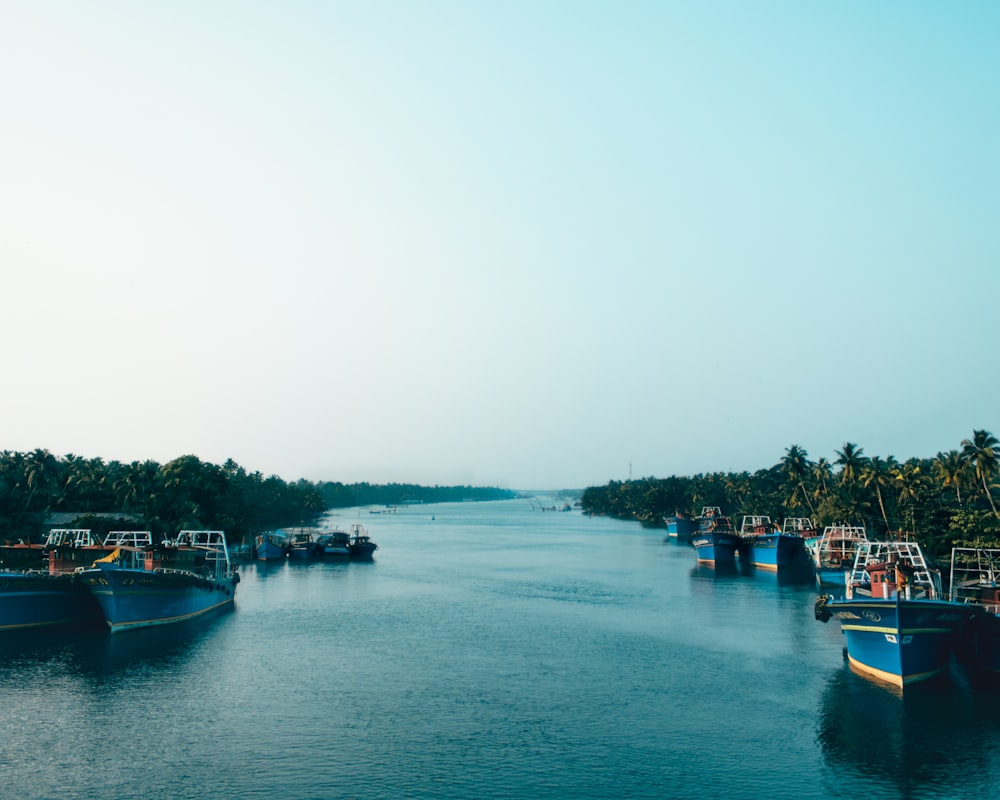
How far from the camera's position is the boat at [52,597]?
2680 inches

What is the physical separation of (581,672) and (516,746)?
16052 millimetres

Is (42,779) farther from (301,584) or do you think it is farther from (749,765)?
(301,584)

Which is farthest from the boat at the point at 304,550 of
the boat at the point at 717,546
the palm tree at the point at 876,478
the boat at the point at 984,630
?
the boat at the point at 984,630

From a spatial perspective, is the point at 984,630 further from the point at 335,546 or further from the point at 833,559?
the point at 335,546

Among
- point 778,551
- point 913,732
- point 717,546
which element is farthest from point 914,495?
point 913,732

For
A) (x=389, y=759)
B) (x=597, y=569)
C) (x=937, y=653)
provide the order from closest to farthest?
(x=389, y=759) → (x=937, y=653) → (x=597, y=569)

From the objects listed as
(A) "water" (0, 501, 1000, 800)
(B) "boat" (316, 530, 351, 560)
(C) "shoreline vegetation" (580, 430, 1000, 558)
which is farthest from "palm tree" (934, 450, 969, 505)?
(B) "boat" (316, 530, 351, 560)

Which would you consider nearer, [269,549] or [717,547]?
[717,547]

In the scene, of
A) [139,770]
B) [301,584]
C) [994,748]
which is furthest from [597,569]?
[139,770]

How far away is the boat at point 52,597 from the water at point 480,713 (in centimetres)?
512

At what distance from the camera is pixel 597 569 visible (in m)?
129

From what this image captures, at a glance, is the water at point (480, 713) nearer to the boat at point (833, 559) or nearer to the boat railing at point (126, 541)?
the boat railing at point (126, 541)

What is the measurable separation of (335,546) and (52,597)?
82.6m

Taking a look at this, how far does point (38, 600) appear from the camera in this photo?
229 feet
